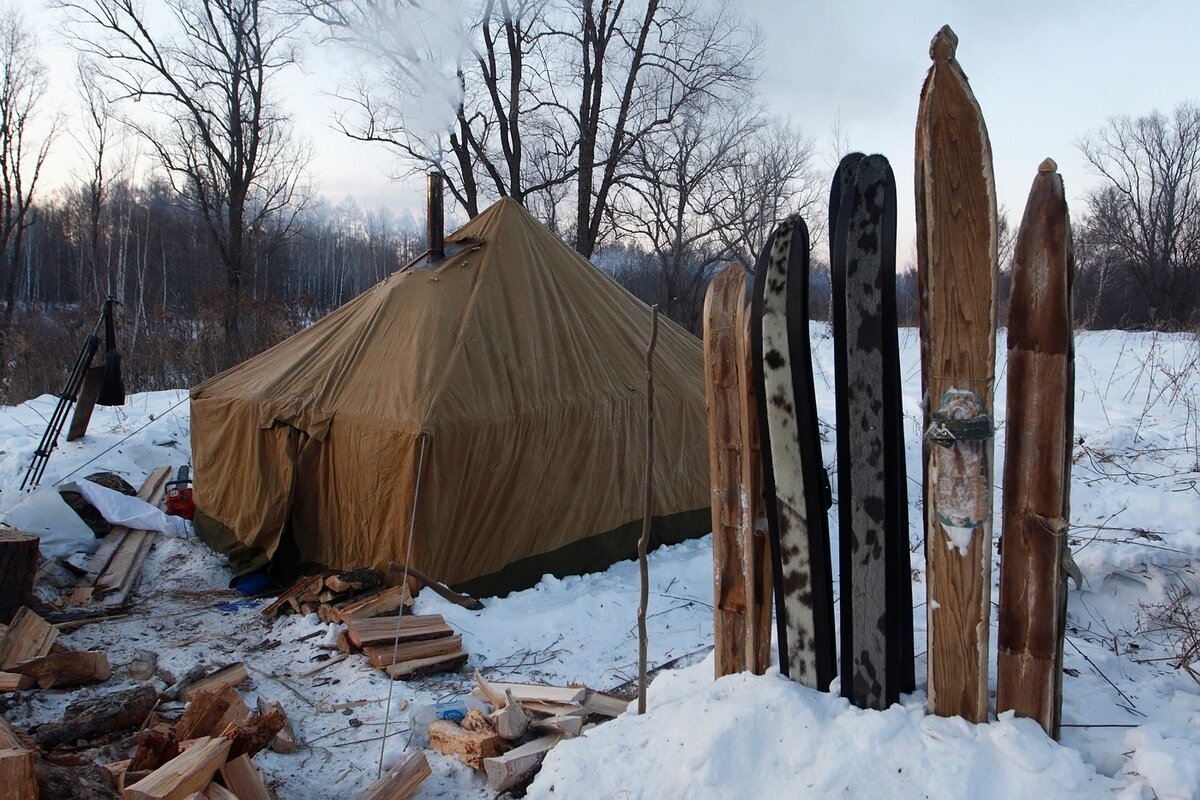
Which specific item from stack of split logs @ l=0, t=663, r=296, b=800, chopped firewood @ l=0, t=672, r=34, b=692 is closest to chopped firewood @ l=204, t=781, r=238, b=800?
stack of split logs @ l=0, t=663, r=296, b=800

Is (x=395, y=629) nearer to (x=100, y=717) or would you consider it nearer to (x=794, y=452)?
(x=100, y=717)

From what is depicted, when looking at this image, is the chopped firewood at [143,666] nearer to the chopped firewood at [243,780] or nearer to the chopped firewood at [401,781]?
the chopped firewood at [243,780]

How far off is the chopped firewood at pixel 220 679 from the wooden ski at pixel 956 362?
11.5 feet

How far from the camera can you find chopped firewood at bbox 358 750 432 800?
9.37ft

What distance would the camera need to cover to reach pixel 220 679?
3959 mm

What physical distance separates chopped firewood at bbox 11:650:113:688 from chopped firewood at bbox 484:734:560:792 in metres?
2.56

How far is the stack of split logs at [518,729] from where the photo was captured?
2.88 meters

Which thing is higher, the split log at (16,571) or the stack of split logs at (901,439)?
the stack of split logs at (901,439)

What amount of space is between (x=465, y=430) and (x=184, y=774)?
280cm

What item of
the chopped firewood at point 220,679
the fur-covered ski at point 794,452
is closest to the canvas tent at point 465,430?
the chopped firewood at point 220,679

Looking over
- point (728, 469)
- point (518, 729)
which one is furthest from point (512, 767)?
point (728, 469)

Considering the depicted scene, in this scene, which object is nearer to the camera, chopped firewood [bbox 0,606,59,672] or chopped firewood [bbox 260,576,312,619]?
chopped firewood [bbox 0,606,59,672]

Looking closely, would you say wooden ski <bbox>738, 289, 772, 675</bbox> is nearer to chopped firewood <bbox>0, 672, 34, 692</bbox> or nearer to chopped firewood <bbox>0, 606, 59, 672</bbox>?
chopped firewood <bbox>0, 672, 34, 692</bbox>

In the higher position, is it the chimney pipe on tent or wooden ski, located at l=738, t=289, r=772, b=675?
the chimney pipe on tent
